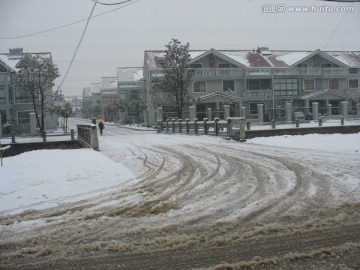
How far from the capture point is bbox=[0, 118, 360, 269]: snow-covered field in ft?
14.1

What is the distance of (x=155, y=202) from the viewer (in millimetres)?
6121

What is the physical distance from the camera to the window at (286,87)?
43.9 metres

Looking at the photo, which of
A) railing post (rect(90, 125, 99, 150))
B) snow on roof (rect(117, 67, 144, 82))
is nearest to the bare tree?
railing post (rect(90, 125, 99, 150))

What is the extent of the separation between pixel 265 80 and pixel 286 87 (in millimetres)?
2936

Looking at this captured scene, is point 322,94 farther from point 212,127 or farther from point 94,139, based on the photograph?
point 94,139

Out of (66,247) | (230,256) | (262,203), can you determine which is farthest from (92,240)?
(262,203)

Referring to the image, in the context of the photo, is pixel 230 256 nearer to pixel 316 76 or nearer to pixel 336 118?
pixel 336 118

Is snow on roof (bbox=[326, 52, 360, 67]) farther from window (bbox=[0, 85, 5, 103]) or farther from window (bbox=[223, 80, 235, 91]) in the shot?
window (bbox=[0, 85, 5, 103])

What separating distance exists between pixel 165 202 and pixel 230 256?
98.1 inches

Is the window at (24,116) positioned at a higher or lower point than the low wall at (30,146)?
higher

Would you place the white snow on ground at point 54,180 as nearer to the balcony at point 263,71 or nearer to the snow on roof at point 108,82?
the balcony at point 263,71

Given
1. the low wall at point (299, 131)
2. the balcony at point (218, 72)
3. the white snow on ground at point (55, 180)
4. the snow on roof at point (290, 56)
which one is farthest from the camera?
the snow on roof at point (290, 56)

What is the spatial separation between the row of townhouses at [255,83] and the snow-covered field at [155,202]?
94.2 feet

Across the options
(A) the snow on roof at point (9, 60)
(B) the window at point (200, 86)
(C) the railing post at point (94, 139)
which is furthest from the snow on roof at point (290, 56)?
(C) the railing post at point (94, 139)
